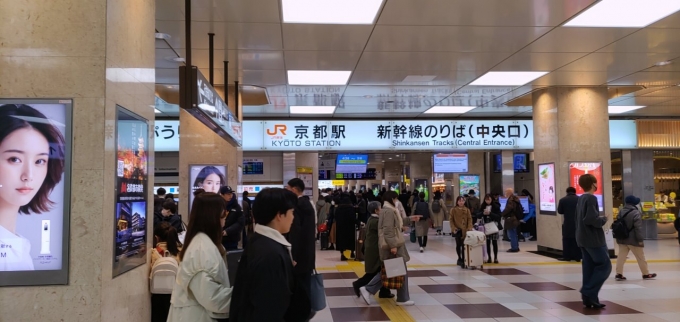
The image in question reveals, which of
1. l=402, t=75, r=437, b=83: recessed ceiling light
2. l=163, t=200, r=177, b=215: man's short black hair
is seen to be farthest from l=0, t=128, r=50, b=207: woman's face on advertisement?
l=402, t=75, r=437, b=83: recessed ceiling light

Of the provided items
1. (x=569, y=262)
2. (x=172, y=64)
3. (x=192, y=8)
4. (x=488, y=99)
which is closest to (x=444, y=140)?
(x=488, y=99)

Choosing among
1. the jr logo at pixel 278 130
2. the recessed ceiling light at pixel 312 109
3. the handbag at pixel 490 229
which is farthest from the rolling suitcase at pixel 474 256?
the jr logo at pixel 278 130

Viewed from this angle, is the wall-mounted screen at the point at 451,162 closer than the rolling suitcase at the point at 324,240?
No

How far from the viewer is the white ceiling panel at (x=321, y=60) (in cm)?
790

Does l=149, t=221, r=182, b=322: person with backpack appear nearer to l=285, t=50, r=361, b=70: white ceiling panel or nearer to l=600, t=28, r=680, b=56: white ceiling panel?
l=285, t=50, r=361, b=70: white ceiling panel

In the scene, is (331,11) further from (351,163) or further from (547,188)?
(351,163)

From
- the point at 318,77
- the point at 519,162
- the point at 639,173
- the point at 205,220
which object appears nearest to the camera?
the point at 205,220

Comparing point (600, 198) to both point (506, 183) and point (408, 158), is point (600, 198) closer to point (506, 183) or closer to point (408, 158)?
point (506, 183)

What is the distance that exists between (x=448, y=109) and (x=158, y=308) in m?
10.2

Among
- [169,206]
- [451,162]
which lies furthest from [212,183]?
[451,162]

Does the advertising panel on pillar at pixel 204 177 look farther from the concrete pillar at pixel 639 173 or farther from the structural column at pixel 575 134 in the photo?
the concrete pillar at pixel 639 173

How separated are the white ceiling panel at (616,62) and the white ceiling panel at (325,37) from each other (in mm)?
3710

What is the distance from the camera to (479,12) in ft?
20.4

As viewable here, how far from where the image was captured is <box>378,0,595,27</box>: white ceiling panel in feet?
19.4
